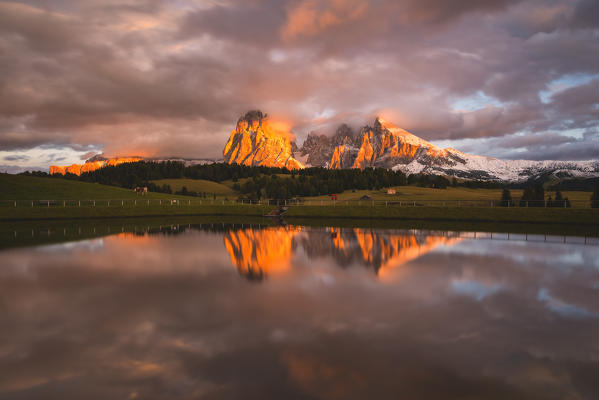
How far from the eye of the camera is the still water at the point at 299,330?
7973 millimetres

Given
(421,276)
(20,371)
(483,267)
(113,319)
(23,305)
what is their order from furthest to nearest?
(483,267)
(421,276)
(23,305)
(113,319)
(20,371)

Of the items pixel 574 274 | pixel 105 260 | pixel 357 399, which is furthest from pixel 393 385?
pixel 105 260

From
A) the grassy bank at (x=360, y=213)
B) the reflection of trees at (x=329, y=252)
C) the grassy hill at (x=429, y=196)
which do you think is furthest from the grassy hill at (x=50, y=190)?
the reflection of trees at (x=329, y=252)

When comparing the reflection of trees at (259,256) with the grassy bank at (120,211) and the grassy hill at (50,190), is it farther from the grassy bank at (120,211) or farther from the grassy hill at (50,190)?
the grassy hill at (50,190)

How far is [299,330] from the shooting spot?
35.5 feet

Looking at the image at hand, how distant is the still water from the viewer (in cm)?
797

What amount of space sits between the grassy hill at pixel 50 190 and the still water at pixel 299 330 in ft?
236

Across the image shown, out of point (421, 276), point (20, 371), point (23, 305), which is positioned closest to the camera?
point (20, 371)

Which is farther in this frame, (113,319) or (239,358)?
(113,319)

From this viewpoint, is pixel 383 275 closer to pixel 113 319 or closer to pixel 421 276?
→ pixel 421 276

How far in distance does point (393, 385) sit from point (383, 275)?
1012cm

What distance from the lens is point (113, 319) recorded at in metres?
11.8

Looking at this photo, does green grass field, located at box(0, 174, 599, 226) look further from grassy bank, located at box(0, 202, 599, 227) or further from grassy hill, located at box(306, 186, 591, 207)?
grassy hill, located at box(306, 186, 591, 207)

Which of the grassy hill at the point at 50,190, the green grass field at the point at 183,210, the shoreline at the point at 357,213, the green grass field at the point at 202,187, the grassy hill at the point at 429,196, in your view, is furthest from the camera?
the green grass field at the point at 202,187
